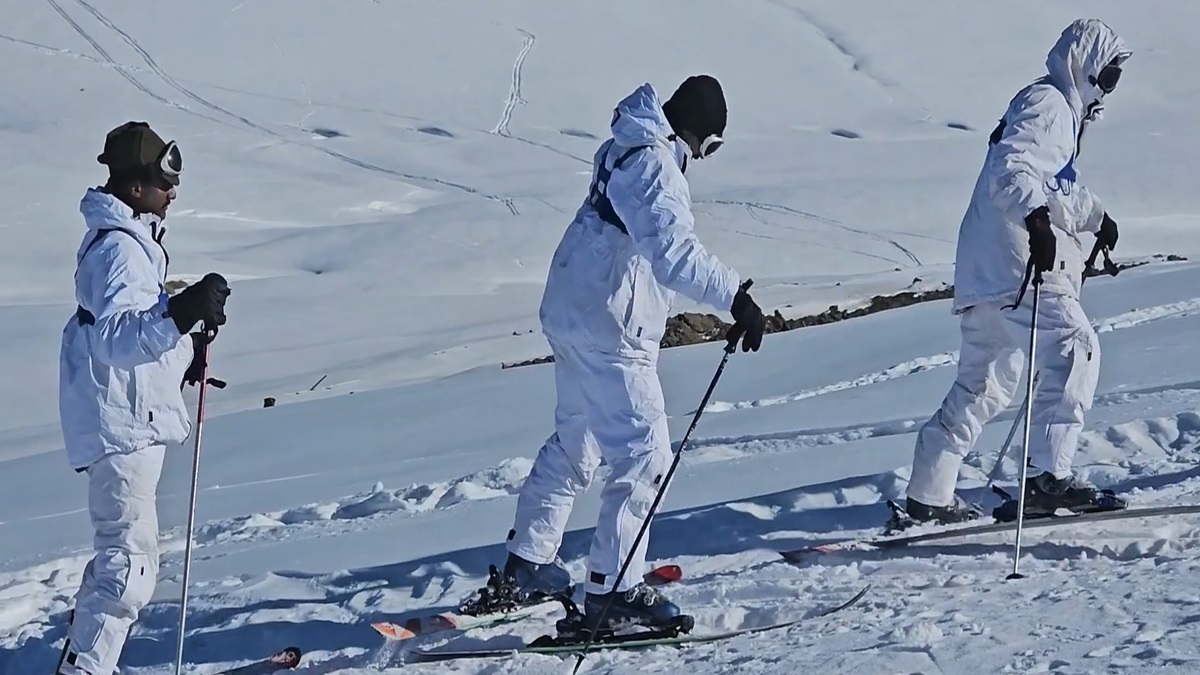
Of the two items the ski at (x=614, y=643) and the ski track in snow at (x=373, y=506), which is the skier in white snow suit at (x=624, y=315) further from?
the ski track in snow at (x=373, y=506)

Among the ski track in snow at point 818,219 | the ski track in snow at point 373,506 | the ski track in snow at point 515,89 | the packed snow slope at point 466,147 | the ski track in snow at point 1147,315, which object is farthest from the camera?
the ski track in snow at point 515,89

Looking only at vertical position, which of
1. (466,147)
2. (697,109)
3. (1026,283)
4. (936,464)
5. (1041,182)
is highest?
(697,109)

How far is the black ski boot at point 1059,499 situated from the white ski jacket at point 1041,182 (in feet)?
2.07

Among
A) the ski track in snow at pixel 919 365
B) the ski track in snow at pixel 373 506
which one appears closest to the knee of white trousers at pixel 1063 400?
the ski track in snow at pixel 373 506

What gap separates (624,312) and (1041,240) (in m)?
1.38

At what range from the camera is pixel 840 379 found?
31.4 feet

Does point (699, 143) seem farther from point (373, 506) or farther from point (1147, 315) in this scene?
point (1147, 315)

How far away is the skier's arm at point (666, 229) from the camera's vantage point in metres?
4.22

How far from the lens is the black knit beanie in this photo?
4547 millimetres

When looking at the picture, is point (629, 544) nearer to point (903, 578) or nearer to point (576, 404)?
point (576, 404)

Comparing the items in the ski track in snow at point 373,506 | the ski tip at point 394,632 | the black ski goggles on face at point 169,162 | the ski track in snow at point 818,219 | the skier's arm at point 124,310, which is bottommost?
the ski track in snow at point 373,506

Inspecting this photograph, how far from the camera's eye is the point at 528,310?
15.1m

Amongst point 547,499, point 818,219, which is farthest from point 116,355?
point 818,219

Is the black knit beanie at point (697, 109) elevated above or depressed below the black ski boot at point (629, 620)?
above
